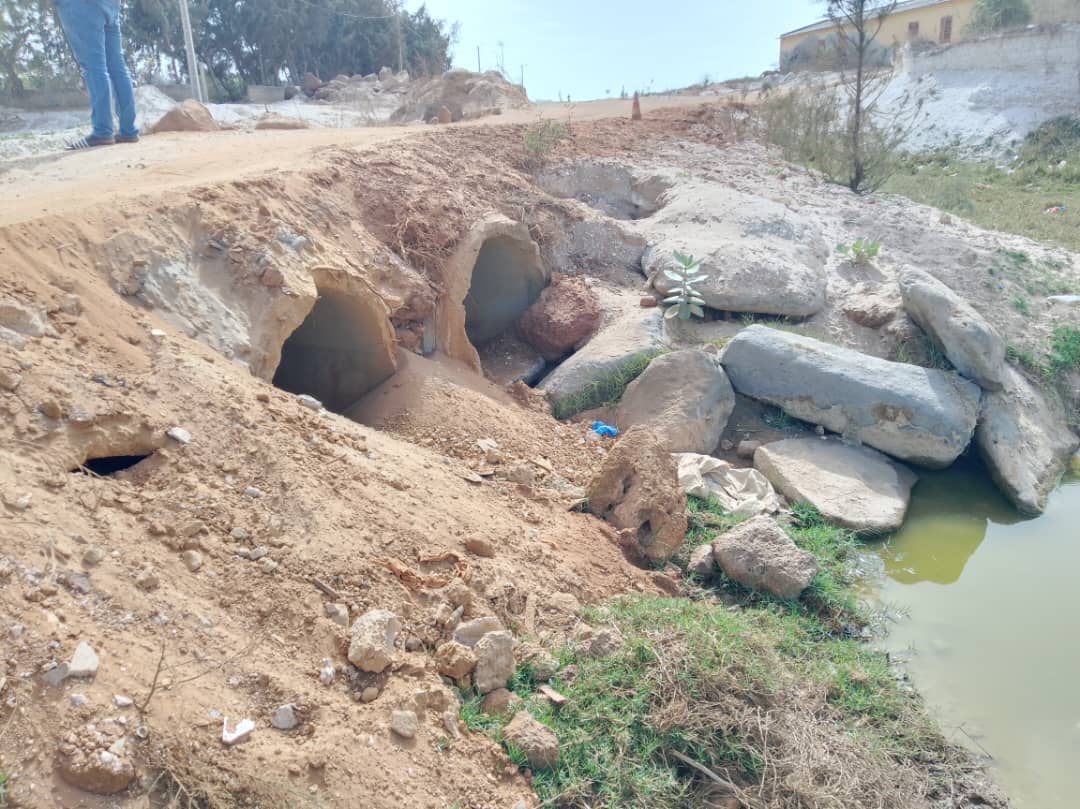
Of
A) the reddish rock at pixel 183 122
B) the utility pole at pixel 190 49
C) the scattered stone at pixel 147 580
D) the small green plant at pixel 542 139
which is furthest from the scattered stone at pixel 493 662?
the utility pole at pixel 190 49

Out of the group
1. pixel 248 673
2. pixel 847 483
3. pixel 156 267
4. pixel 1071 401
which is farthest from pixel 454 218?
pixel 1071 401

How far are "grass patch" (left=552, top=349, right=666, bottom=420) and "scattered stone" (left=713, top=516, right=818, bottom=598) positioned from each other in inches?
80.8

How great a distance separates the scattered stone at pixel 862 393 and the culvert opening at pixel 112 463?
432cm

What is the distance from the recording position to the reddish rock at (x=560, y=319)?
7.15 meters

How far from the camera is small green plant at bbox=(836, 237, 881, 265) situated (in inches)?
309

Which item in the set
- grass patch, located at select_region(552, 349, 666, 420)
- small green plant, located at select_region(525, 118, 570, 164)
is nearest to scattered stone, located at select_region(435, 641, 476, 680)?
grass patch, located at select_region(552, 349, 666, 420)

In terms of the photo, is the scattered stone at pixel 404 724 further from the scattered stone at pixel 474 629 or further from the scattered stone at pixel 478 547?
the scattered stone at pixel 478 547

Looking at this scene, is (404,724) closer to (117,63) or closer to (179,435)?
(179,435)

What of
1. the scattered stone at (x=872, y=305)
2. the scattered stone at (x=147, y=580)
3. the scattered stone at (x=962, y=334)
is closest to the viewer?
the scattered stone at (x=147, y=580)

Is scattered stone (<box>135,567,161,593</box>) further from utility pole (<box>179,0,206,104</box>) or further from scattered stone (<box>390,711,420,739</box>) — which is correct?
utility pole (<box>179,0,206,104</box>)

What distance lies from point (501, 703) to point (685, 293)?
4.62m

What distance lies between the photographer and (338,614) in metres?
3.15

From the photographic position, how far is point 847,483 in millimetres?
5652

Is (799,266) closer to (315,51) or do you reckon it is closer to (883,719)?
(883,719)
